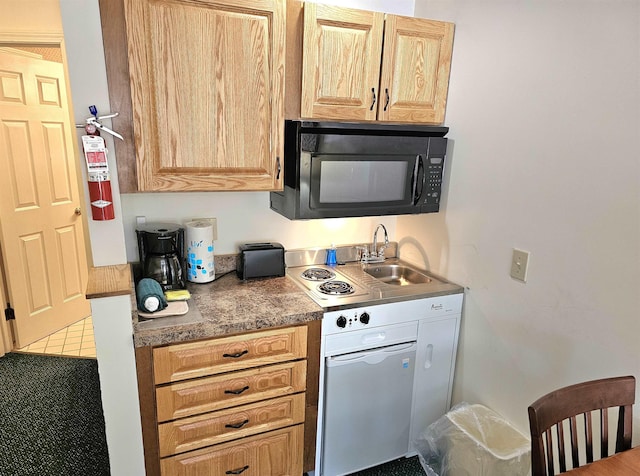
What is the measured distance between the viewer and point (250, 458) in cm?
169

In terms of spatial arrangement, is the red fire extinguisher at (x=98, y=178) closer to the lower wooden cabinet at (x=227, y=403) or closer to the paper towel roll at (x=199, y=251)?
the paper towel roll at (x=199, y=251)

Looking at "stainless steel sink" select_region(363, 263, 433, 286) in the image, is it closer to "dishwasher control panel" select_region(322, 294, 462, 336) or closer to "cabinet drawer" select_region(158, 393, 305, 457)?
"dishwasher control panel" select_region(322, 294, 462, 336)

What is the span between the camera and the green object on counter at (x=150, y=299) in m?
1.50

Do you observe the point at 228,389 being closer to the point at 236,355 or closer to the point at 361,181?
the point at 236,355

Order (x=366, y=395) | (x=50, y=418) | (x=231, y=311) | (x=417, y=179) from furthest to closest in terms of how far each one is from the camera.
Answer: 1. (x=50, y=418)
2. (x=417, y=179)
3. (x=366, y=395)
4. (x=231, y=311)

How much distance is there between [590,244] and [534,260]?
0.23 meters

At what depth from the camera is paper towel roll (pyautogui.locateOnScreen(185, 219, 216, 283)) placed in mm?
1839

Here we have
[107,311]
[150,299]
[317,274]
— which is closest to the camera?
[107,311]

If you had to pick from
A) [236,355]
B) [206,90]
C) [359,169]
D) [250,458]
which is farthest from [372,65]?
[250,458]

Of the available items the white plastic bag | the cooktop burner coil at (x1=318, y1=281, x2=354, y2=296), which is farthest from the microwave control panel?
the white plastic bag

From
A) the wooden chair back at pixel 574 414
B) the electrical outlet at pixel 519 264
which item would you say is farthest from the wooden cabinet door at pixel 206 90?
the wooden chair back at pixel 574 414

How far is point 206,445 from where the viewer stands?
5.20 ft

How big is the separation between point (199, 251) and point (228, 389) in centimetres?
62

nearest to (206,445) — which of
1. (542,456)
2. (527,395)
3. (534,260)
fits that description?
(542,456)
